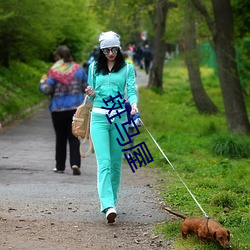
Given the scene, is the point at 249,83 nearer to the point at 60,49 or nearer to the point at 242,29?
the point at 242,29

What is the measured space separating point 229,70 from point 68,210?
8936 millimetres

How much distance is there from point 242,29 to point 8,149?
7.05m

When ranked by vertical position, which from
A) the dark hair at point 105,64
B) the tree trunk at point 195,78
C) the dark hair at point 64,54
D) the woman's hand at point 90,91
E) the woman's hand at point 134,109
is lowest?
the tree trunk at point 195,78

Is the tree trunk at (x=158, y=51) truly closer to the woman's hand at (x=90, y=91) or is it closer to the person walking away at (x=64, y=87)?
the person walking away at (x=64, y=87)

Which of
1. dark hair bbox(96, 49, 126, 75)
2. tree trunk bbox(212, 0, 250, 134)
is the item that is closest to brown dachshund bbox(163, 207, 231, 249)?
dark hair bbox(96, 49, 126, 75)

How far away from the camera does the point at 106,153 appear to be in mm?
7531

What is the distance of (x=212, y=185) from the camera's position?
32.2ft

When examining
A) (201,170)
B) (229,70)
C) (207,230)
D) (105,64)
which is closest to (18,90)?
(229,70)

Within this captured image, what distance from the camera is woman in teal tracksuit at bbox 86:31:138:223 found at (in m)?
7.52

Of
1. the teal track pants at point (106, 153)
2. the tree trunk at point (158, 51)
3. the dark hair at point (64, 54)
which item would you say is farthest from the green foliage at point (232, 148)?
the tree trunk at point (158, 51)

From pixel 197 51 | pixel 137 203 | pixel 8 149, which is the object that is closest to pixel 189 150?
pixel 8 149

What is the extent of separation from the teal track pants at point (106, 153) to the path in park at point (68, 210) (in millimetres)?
304

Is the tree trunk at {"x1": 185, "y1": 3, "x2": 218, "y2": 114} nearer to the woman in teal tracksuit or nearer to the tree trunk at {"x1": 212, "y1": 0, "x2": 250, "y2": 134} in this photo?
the tree trunk at {"x1": 212, "y1": 0, "x2": 250, "y2": 134}

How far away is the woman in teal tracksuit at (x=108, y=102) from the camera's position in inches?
296
